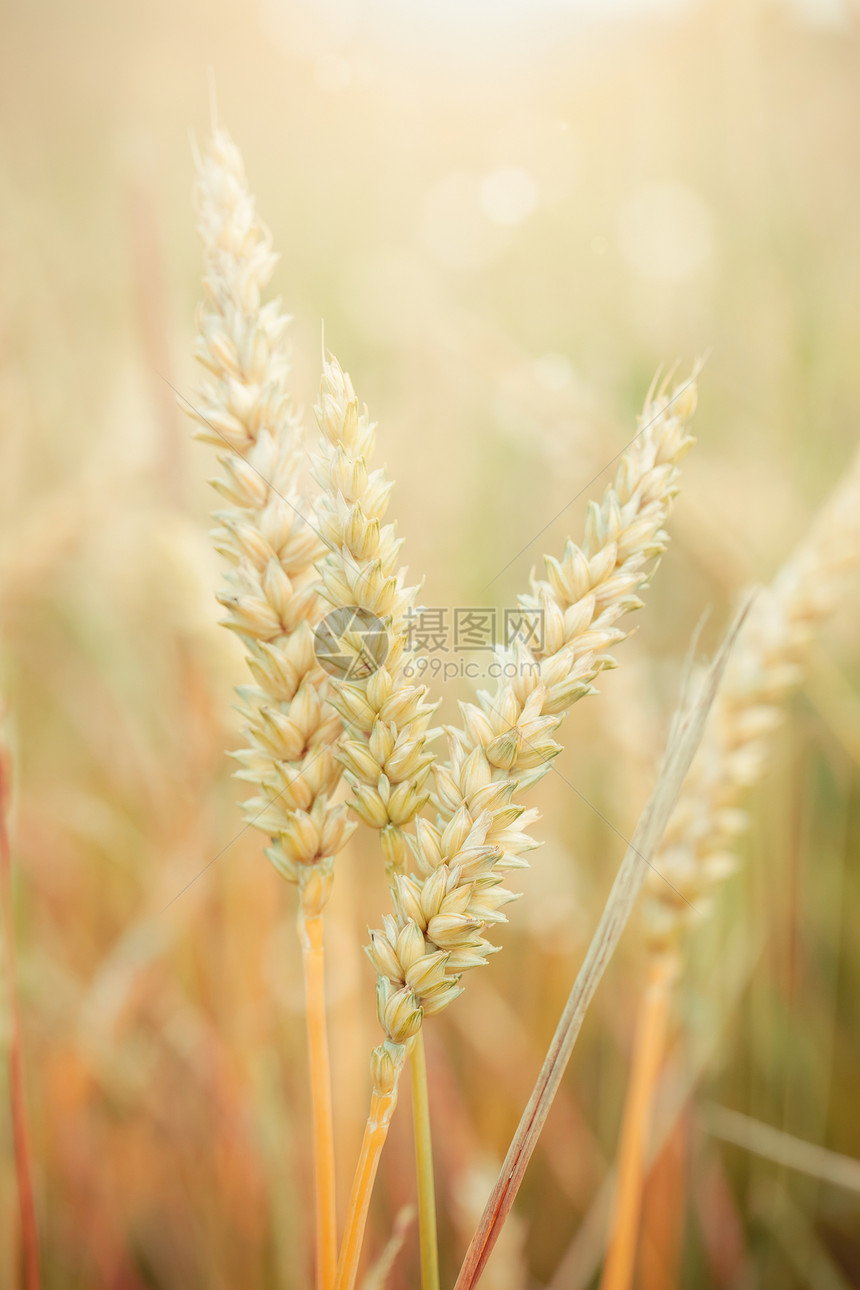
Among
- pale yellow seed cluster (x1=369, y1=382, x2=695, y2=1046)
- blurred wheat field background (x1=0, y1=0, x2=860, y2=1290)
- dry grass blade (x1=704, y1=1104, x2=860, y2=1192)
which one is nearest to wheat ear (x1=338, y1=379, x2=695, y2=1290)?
pale yellow seed cluster (x1=369, y1=382, x2=695, y2=1046)

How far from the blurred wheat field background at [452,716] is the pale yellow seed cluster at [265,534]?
9cm

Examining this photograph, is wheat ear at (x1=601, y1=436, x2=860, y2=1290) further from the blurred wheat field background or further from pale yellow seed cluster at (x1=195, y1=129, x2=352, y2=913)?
pale yellow seed cluster at (x1=195, y1=129, x2=352, y2=913)

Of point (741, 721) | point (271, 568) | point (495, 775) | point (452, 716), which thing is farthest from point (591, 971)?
point (452, 716)

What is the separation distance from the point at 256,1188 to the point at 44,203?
102 inches

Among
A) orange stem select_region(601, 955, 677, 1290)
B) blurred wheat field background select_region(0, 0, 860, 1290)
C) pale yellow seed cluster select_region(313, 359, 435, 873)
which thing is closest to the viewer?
pale yellow seed cluster select_region(313, 359, 435, 873)

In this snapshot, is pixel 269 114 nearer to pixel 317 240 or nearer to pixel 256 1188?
pixel 317 240

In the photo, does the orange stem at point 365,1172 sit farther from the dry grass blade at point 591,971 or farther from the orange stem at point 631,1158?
the orange stem at point 631,1158

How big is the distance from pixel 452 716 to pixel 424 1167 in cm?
103

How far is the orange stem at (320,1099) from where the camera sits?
0.36m

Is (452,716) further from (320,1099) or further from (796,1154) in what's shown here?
(320,1099)

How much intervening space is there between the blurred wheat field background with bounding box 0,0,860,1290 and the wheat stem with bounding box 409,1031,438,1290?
0.39m

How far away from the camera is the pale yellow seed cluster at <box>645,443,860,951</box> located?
632 mm

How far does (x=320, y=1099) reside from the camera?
1.20 ft

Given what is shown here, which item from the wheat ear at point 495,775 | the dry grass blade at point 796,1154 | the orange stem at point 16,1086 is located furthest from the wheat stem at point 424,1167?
the dry grass blade at point 796,1154
